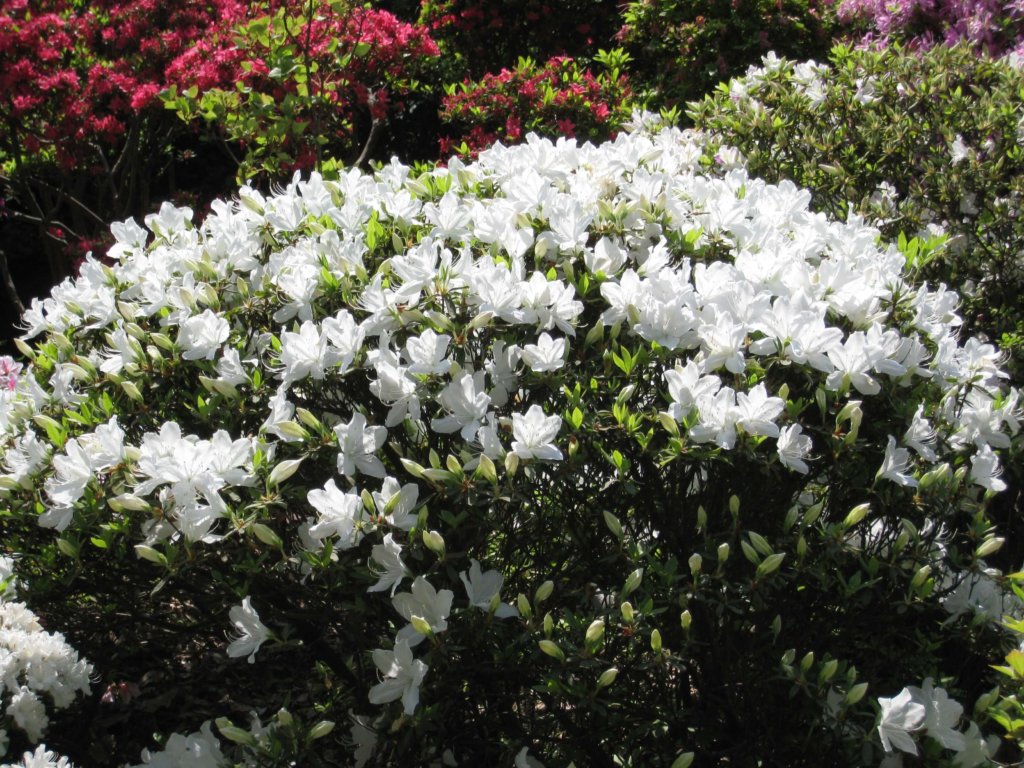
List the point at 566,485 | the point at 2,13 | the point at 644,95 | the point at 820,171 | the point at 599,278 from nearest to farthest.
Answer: the point at 566,485 → the point at 599,278 → the point at 820,171 → the point at 2,13 → the point at 644,95

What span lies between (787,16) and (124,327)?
5.64 meters

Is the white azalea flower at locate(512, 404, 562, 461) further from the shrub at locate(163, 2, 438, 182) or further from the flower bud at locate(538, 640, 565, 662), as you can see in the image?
the shrub at locate(163, 2, 438, 182)

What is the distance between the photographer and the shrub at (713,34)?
6.59m

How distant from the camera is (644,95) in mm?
6352

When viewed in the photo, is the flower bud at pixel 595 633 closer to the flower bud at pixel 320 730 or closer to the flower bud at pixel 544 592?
the flower bud at pixel 544 592

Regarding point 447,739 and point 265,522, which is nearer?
point 265,522

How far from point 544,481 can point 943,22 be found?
14.0 ft

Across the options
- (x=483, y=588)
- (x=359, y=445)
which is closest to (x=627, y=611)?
(x=483, y=588)

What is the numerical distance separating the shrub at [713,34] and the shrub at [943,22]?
1.04 m

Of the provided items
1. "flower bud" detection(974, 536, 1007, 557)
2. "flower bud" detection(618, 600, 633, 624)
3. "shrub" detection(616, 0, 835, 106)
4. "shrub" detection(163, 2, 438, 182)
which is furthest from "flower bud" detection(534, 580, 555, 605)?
"shrub" detection(616, 0, 835, 106)

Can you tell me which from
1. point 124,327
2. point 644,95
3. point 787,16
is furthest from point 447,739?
point 787,16

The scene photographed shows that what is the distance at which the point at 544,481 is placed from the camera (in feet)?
6.97

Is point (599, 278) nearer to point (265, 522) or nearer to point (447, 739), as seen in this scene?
point (265, 522)

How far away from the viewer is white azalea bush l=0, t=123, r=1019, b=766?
1985 millimetres
